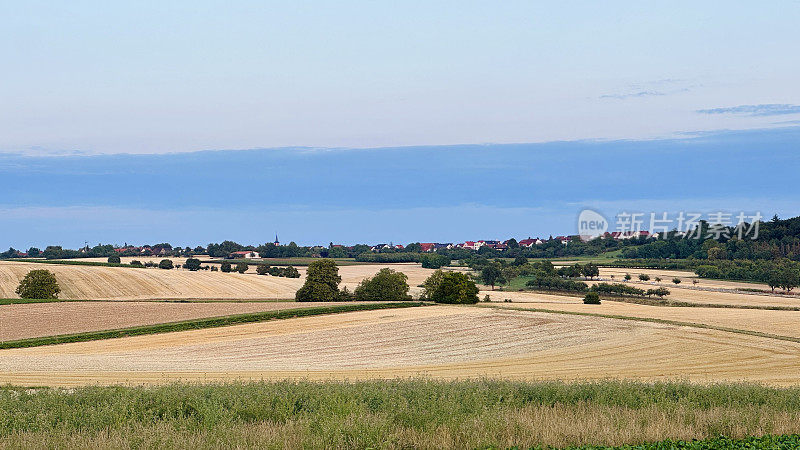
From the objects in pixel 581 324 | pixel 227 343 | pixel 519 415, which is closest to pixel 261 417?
pixel 519 415

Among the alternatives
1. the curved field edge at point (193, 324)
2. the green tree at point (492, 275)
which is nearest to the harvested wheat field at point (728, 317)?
the curved field edge at point (193, 324)

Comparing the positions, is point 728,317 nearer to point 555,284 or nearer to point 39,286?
point 555,284

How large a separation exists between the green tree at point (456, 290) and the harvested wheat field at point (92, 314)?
17000 mm

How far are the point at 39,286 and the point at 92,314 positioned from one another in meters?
22.0

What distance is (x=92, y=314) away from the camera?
60.8 m

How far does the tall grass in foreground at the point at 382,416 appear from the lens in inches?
485

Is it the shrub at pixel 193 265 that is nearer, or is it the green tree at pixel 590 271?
the green tree at pixel 590 271

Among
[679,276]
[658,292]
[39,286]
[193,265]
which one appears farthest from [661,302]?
[193,265]

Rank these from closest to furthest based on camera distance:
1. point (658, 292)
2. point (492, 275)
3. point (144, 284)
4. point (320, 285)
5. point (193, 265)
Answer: point (320, 285) → point (144, 284) → point (658, 292) → point (492, 275) → point (193, 265)

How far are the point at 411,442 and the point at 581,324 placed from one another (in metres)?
43.6

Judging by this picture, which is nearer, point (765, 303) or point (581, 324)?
point (581, 324)

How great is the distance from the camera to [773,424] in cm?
1416

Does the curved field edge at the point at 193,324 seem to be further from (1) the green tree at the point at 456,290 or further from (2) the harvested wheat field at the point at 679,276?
(2) the harvested wheat field at the point at 679,276

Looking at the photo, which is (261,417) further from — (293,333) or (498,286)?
(498,286)
